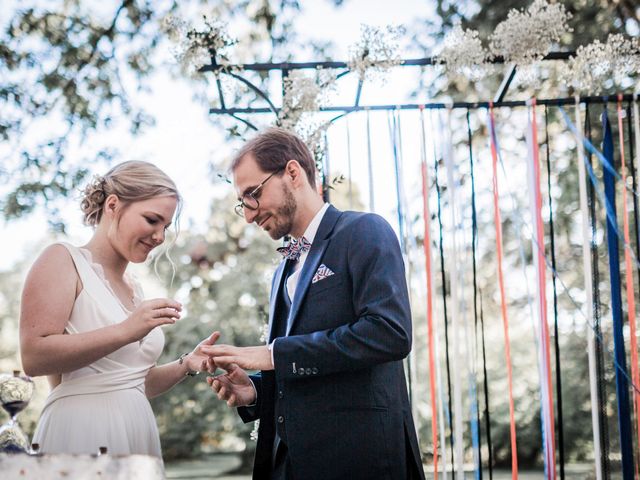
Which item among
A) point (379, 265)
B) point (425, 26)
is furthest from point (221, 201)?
point (379, 265)

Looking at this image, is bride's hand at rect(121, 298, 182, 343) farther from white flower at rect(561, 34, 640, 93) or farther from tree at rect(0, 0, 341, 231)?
tree at rect(0, 0, 341, 231)

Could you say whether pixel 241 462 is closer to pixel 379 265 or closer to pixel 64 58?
pixel 64 58

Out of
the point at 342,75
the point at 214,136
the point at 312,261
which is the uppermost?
the point at 214,136

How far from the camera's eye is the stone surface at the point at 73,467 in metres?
1.19

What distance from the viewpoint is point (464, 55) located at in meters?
3.73

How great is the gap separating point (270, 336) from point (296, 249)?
0.94 ft

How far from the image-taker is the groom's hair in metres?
2.26

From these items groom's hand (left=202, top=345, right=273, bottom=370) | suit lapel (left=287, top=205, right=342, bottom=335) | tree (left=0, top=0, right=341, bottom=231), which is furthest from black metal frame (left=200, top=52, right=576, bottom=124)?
tree (left=0, top=0, right=341, bottom=231)

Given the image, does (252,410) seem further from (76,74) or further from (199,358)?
(76,74)

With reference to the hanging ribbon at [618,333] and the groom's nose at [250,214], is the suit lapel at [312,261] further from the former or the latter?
the hanging ribbon at [618,333]

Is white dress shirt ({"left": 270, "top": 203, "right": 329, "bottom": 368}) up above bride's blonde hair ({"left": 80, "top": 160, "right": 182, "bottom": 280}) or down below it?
below

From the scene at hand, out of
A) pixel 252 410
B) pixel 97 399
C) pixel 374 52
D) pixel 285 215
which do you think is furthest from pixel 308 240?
pixel 374 52

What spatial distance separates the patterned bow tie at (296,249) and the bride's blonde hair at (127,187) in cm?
41

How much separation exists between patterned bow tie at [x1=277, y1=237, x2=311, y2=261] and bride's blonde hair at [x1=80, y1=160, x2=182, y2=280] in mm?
406
